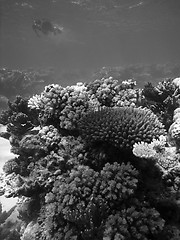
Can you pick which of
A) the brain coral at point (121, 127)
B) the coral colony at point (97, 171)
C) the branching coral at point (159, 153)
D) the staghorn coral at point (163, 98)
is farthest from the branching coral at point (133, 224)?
the staghorn coral at point (163, 98)

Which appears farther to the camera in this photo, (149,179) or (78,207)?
(149,179)

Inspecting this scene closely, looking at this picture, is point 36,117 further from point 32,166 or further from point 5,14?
point 5,14

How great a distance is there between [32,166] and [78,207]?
164 cm

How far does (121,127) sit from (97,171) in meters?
0.84

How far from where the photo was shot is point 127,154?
358 centimetres

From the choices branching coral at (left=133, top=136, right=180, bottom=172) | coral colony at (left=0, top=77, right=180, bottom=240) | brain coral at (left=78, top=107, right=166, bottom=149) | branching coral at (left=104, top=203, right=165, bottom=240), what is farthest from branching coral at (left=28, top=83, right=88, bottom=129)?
branching coral at (left=104, top=203, right=165, bottom=240)

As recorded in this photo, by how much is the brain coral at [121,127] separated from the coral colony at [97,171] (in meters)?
0.02

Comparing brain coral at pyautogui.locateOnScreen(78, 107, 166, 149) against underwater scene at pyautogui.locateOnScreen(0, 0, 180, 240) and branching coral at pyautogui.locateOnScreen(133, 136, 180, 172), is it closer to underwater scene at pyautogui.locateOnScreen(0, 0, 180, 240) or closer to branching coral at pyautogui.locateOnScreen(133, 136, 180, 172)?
underwater scene at pyautogui.locateOnScreen(0, 0, 180, 240)

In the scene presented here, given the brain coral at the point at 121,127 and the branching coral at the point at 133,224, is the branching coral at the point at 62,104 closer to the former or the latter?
the brain coral at the point at 121,127

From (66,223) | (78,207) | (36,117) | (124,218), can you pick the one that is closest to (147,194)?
(124,218)

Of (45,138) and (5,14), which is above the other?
(5,14)

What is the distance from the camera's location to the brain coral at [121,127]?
11.0 ft

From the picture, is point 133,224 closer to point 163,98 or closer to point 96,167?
point 96,167

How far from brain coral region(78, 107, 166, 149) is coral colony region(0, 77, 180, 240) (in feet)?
0.05
